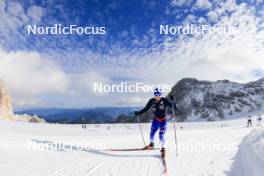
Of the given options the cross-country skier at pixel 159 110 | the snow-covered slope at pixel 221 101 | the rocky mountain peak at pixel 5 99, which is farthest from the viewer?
the snow-covered slope at pixel 221 101

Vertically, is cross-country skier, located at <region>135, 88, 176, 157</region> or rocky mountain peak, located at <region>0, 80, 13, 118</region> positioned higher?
rocky mountain peak, located at <region>0, 80, 13, 118</region>

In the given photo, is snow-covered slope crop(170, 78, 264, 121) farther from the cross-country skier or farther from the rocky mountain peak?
the cross-country skier

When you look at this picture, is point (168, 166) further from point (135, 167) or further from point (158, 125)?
point (158, 125)

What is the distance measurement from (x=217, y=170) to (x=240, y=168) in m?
0.67

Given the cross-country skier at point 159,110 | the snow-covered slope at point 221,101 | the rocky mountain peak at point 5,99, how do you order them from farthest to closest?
the snow-covered slope at point 221,101 → the rocky mountain peak at point 5,99 → the cross-country skier at point 159,110

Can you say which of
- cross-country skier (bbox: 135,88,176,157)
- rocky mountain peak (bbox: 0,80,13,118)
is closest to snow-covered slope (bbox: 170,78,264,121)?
rocky mountain peak (bbox: 0,80,13,118)

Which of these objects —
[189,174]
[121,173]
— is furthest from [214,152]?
[121,173]

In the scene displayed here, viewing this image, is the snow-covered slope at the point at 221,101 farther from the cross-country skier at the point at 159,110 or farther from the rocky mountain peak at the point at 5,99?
the cross-country skier at the point at 159,110

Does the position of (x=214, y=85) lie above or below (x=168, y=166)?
above

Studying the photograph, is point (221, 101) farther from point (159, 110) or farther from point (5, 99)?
point (159, 110)

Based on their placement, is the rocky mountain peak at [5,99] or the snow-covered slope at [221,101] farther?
the snow-covered slope at [221,101]

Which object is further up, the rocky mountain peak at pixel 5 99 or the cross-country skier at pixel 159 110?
the rocky mountain peak at pixel 5 99

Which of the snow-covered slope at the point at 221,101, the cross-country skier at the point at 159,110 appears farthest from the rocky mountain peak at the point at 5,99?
the snow-covered slope at the point at 221,101

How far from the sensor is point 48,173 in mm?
7285
